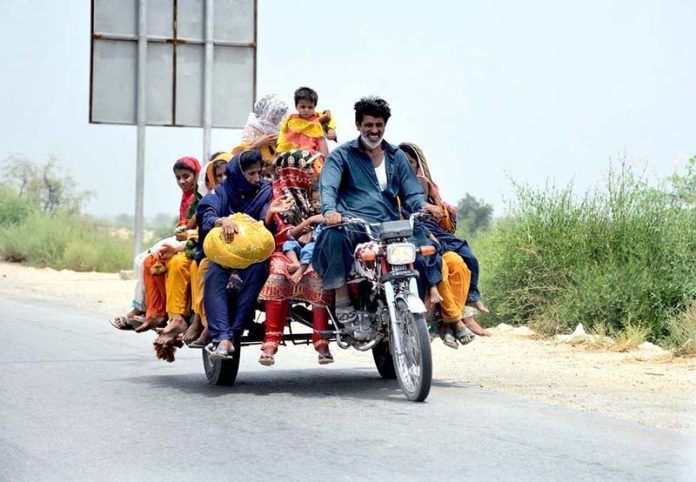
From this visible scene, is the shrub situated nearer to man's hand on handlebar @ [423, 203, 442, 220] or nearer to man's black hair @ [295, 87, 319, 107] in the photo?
man's black hair @ [295, 87, 319, 107]

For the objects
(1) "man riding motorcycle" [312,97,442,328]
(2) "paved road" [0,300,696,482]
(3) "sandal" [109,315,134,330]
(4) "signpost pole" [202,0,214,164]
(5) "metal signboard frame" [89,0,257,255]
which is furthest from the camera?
(5) "metal signboard frame" [89,0,257,255]

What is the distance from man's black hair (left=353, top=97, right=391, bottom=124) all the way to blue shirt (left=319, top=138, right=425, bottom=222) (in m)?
0.24

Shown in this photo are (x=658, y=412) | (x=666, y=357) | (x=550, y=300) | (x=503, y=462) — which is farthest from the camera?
(x=550, y=300)

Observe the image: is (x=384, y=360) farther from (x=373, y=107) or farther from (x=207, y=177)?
(x=373, y=107)

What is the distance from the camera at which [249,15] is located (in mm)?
26531

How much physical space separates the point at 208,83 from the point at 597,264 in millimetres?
11975

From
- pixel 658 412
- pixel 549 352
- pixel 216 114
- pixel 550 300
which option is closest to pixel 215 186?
pixel 658 412

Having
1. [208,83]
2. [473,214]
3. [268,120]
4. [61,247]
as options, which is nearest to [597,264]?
[268,120]

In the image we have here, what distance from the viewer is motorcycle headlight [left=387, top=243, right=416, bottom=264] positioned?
9078 mm

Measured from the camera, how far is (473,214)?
4834 centimetres

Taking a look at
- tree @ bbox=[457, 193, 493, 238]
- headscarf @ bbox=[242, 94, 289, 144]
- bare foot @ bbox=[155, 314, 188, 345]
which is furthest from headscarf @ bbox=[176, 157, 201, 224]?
tree @ bbox=[457, 193, 493, 238]

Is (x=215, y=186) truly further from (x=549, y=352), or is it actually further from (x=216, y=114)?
(x=216, y=114)

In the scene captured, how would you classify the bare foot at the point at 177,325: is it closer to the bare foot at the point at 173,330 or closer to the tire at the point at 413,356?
the bare foot at the point at 173,330

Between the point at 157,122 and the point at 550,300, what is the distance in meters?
12.4
